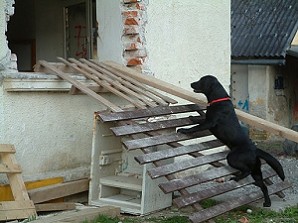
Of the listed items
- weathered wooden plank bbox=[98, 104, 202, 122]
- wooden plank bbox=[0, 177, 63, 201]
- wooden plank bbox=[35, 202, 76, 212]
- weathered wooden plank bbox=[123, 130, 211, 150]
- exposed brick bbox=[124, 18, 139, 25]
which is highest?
exposed brick bbox=[124, 18, 139, 25]

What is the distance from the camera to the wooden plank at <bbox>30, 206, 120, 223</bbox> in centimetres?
582

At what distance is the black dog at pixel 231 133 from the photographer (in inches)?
255

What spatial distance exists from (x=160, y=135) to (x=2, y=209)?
5.80 feet

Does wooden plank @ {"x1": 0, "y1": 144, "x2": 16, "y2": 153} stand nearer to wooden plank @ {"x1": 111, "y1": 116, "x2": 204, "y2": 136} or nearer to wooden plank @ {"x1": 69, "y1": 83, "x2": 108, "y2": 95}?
wooden plank @ {"x1": 69, "y1": 83, "x2": 108, "y2": 95}

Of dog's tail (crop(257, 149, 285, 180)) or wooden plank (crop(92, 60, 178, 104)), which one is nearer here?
dog's tail (crop(257, 149, 285, 180))

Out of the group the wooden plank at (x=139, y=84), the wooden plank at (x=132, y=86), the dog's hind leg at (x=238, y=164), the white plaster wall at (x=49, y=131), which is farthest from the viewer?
the wooden plank at (x=139, y=84)

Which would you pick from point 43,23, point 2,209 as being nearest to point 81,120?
point 2,209

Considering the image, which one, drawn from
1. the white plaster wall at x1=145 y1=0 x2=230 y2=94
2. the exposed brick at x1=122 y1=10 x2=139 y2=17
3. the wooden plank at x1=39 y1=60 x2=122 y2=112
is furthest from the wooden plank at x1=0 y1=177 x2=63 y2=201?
the exposed brick at x1=122 y1=10 x2=139 y2=17

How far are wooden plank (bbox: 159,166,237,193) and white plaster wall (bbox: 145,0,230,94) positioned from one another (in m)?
2.19

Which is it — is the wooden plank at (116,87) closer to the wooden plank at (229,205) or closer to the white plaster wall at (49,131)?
the white plaster wall at (49,131)

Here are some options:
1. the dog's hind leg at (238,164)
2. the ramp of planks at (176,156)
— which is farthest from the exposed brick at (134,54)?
the dog's hind leg at (238,164)

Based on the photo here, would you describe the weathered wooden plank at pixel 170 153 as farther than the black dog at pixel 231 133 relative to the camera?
No

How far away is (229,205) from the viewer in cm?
620

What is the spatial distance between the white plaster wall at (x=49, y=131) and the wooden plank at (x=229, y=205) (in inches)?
76.6
